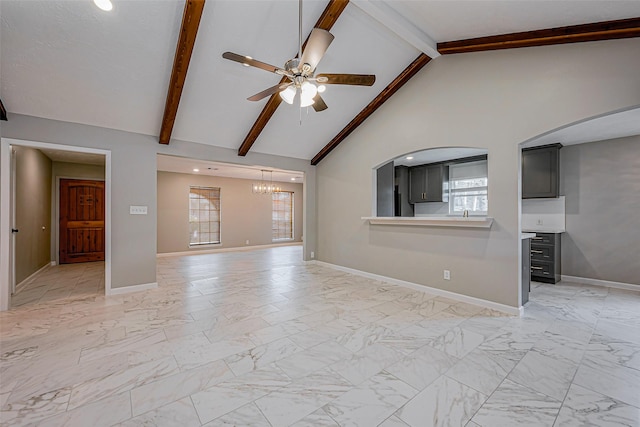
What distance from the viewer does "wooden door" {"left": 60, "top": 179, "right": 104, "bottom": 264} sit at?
6621mm

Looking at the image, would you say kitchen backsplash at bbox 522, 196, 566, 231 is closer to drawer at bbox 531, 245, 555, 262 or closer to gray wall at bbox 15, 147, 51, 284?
drawer at bbox 531, 245, 555, 262

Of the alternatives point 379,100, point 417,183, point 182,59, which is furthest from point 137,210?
point 417,183

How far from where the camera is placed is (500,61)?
332 centimetres

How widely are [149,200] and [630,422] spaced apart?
18.2 ft

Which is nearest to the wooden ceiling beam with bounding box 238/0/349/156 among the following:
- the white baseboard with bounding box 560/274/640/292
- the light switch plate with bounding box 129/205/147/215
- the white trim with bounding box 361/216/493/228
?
the light switch plate with bounding box 129/205/147/215

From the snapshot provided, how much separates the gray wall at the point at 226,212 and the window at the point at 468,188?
5587mm

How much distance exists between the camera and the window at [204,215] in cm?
844

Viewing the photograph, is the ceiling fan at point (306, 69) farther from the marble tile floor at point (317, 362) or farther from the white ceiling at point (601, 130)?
the white ceiling at point (601, 130)

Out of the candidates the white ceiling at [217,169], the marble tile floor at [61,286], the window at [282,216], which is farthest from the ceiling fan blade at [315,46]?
the window at [282,216]

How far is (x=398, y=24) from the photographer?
307 cm

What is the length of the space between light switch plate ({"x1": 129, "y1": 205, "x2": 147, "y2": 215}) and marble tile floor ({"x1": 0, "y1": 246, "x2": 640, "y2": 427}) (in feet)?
4.18

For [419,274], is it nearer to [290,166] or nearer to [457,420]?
[457,420]

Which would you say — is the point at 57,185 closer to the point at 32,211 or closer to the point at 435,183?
the point at 32,211

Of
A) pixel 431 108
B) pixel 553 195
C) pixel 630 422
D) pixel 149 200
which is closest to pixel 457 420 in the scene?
pixel 630 422
